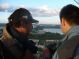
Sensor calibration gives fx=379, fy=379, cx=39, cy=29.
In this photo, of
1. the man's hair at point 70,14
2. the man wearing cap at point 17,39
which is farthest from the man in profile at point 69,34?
the man wearing cap at point 17,39

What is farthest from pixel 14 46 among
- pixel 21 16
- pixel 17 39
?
pixel 21 16

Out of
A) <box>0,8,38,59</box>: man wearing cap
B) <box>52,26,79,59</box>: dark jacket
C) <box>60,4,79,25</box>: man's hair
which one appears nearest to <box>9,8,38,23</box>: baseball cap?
<box>0,8,38,59</box>: man wearing cap

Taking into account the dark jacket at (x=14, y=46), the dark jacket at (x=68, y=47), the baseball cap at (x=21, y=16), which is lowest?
the dark jacket at (x=14, y=46)

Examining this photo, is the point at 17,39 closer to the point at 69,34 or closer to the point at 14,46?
the point at 14,46

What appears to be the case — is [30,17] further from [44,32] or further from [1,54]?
[44,32]

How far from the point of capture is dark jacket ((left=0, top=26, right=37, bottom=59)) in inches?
167

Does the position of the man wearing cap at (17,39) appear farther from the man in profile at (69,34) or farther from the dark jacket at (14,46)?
the man in profile at (69,34)

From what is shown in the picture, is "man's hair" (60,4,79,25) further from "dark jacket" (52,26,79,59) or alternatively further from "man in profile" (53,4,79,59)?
"dark jacket" (52,26,79,59)

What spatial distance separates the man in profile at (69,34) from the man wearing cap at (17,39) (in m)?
0.62

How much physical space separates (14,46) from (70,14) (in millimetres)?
801

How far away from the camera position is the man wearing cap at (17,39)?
14.0 ft

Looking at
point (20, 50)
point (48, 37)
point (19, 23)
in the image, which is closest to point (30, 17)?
point (19, 23)

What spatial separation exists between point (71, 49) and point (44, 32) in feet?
13.7

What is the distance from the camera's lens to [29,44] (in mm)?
4344
